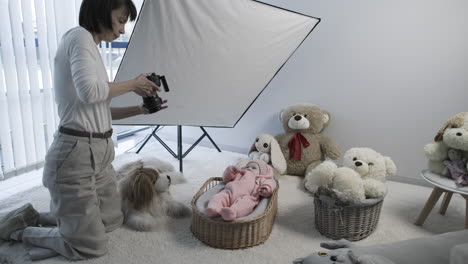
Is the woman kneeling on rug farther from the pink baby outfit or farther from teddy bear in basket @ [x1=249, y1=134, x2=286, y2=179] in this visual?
teddy bear in basket @ [x1=249, y1=134, x2=286, y2=179]

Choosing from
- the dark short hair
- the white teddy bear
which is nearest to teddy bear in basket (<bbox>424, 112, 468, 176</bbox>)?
the white teddy bear

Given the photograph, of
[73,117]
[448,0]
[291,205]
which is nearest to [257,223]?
[291,205]

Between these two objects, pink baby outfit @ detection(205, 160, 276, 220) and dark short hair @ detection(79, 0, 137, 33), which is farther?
pink baby outfit @ detection(205, 160, 276, 220)

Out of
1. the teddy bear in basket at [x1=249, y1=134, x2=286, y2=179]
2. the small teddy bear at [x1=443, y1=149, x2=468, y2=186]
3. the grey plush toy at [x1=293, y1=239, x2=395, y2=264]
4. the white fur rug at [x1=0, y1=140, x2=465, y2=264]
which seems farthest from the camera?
the teddy bear in basket at [x1=249, y1=134, x2=286, y2=179]

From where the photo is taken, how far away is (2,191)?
2271 millimetres

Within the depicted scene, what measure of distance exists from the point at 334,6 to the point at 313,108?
0.75 metres

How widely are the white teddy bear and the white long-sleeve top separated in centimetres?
110

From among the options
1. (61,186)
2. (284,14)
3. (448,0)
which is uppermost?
(448,0)

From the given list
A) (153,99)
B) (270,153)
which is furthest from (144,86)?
(270,153)

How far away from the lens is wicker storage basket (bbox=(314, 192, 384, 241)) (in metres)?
1.71

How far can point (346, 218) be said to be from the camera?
1.72 m

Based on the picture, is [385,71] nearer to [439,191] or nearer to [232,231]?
[439,191]

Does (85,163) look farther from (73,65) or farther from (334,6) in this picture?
(334,6)

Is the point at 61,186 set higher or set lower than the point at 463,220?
higher
